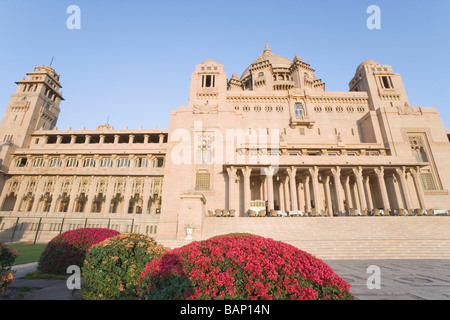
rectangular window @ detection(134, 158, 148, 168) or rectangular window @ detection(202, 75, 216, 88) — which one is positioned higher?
rectangular window @ detection(202, 75, 216, 88)

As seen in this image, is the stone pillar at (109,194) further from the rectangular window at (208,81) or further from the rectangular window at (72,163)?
the rectangular window at (208,81)

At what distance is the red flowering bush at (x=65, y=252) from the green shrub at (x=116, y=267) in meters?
2.79

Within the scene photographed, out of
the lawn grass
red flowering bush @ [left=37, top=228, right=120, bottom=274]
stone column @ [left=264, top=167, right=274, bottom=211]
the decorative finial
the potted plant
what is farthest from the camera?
the decorative finial

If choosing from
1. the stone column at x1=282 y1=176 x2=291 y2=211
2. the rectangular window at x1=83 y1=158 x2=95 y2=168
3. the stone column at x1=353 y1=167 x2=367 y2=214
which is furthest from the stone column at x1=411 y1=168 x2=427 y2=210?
the rectangular window at x1=83 y1=158 x2=95 y2=168

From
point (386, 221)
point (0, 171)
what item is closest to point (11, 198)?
point (0, 171)

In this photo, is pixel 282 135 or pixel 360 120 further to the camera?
pixel 360 120

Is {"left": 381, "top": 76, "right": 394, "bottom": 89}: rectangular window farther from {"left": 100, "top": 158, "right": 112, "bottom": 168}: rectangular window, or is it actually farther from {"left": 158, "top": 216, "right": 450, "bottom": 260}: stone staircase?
{"left": 100, "top": 158, "right": 112, "bottom": 168}: rectangular window

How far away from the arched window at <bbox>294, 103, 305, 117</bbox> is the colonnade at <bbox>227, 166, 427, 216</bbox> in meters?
13.5

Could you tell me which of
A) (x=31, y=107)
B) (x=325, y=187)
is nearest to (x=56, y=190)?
(x=31, y=107)

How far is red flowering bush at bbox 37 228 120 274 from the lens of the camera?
7713 millimetres

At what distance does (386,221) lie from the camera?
1973 cm

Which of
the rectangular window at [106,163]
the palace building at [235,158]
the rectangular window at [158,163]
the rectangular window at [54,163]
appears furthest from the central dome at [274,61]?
the rectangular window at [54,163]
